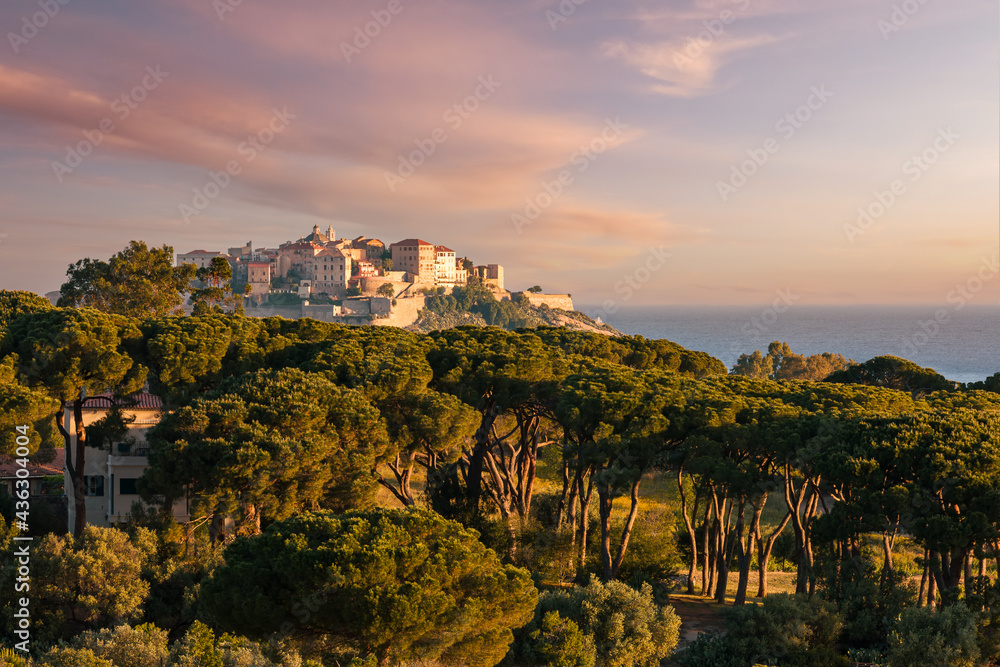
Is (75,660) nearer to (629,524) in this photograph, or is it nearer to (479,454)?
(629,524)

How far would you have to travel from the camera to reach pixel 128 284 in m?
37.9

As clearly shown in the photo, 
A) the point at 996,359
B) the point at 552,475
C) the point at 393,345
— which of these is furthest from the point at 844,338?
the point at 393,345

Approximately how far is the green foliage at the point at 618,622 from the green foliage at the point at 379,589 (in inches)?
88.5

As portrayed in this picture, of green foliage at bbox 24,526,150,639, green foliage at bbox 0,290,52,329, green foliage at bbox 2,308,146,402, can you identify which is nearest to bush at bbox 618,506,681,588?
green foliage at bbox 24,526,150,639

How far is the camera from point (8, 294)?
29.3 metres

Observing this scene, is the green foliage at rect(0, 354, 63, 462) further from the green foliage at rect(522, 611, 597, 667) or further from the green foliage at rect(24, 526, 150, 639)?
the green foliage at rect(522, 611, 597, 667)

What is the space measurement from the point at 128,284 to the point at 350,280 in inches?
3654

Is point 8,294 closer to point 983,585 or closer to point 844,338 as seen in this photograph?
point 983,585

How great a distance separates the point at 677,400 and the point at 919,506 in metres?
5.79

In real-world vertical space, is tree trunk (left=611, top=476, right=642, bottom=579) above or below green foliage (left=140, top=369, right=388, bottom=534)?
below

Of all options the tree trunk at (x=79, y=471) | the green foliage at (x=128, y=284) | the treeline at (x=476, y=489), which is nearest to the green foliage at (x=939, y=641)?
the treeline at (x=476, y=489)

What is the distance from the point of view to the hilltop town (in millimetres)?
122688

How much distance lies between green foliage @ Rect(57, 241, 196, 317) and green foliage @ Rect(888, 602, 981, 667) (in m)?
36.0

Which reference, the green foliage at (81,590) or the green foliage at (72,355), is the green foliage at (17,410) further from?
the green foliage at (81,590)
